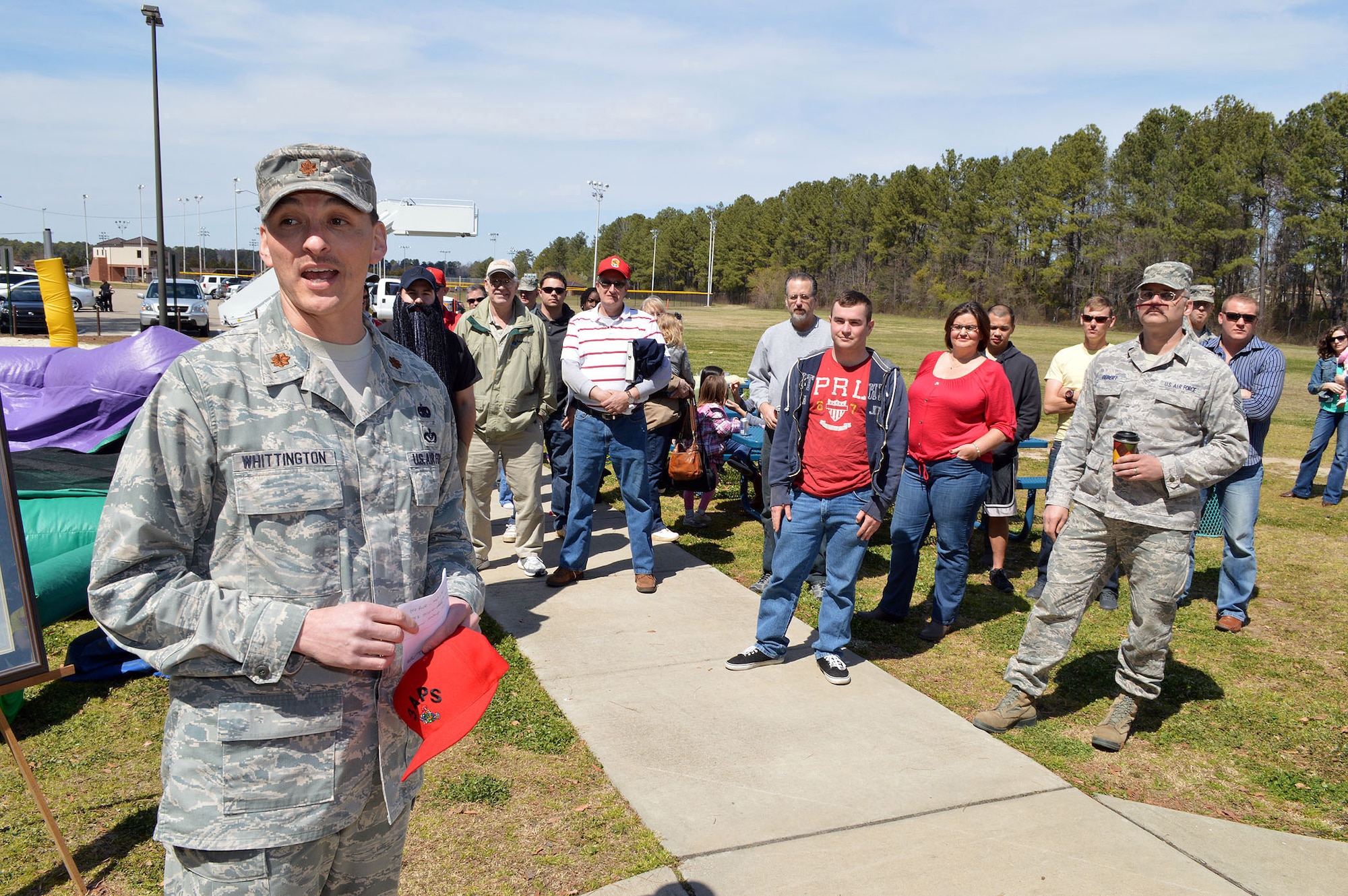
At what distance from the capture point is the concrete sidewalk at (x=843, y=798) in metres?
3.27

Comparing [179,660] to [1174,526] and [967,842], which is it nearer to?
[967,842]

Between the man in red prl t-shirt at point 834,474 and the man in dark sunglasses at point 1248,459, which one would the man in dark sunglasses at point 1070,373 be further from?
the man in red prl t-shirt at point 834,474

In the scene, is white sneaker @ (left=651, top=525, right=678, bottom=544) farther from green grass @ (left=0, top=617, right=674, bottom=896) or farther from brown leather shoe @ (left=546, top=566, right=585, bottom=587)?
green grass @ (left=0, top=617, right=674, bottom=896)

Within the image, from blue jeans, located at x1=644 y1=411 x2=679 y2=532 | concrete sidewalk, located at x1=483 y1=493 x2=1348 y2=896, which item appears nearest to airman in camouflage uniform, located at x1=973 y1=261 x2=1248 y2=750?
concrete sidewalk, located at x1=483 y1=493 x2=1348 y2=896

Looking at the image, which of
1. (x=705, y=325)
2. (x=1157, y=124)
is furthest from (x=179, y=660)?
(x=1157, y=124)

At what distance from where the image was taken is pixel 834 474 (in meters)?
5.00

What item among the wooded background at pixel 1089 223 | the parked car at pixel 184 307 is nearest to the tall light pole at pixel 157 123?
the parked car at pixel 184 307

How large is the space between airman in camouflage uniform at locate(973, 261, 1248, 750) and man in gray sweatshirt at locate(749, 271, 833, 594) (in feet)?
6.92

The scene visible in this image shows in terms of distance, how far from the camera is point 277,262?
1.72 metres

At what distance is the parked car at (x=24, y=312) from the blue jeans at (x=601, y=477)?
27.5 meters

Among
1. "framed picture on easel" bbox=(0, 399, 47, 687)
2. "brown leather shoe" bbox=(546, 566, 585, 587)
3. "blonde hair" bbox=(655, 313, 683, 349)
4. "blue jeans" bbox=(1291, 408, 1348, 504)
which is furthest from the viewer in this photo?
"blue jeans" bbox=(1291, 408, 1348, 504)

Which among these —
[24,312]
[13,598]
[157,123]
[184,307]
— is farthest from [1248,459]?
[184,307]

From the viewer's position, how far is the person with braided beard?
5.34 m

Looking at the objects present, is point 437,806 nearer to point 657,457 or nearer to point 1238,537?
point 657,457
